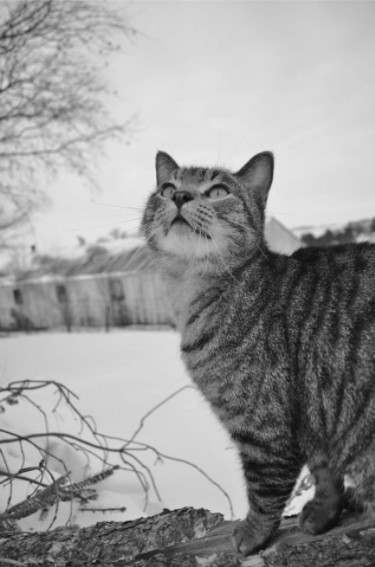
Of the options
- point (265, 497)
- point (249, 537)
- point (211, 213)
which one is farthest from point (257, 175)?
point (249, 537)

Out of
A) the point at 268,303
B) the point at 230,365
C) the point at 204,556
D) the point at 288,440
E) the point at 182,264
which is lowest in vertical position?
the point at 204,556

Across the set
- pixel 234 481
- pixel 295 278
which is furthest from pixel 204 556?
pixel 234 481

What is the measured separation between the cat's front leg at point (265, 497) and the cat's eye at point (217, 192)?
3.72 ft

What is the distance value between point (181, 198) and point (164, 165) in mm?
664

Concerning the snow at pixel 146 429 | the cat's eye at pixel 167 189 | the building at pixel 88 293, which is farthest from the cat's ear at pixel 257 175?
the building at pixel 88 293

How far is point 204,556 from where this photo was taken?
143cm

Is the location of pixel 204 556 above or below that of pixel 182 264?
below

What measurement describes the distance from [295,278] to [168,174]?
1.03m

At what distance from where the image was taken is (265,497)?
148 cm

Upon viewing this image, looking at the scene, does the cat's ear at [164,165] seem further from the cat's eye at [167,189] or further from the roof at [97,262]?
the roof at [97,262]

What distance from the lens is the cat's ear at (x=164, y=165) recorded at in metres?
2.32

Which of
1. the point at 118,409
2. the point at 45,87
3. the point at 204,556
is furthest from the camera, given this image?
the point at 45,87

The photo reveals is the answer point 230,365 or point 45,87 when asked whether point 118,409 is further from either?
point 45,87

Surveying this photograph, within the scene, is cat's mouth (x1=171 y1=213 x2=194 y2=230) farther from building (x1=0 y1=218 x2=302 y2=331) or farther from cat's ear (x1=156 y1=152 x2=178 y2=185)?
building (x1=0 y1=218 x2=302 y2=331)
